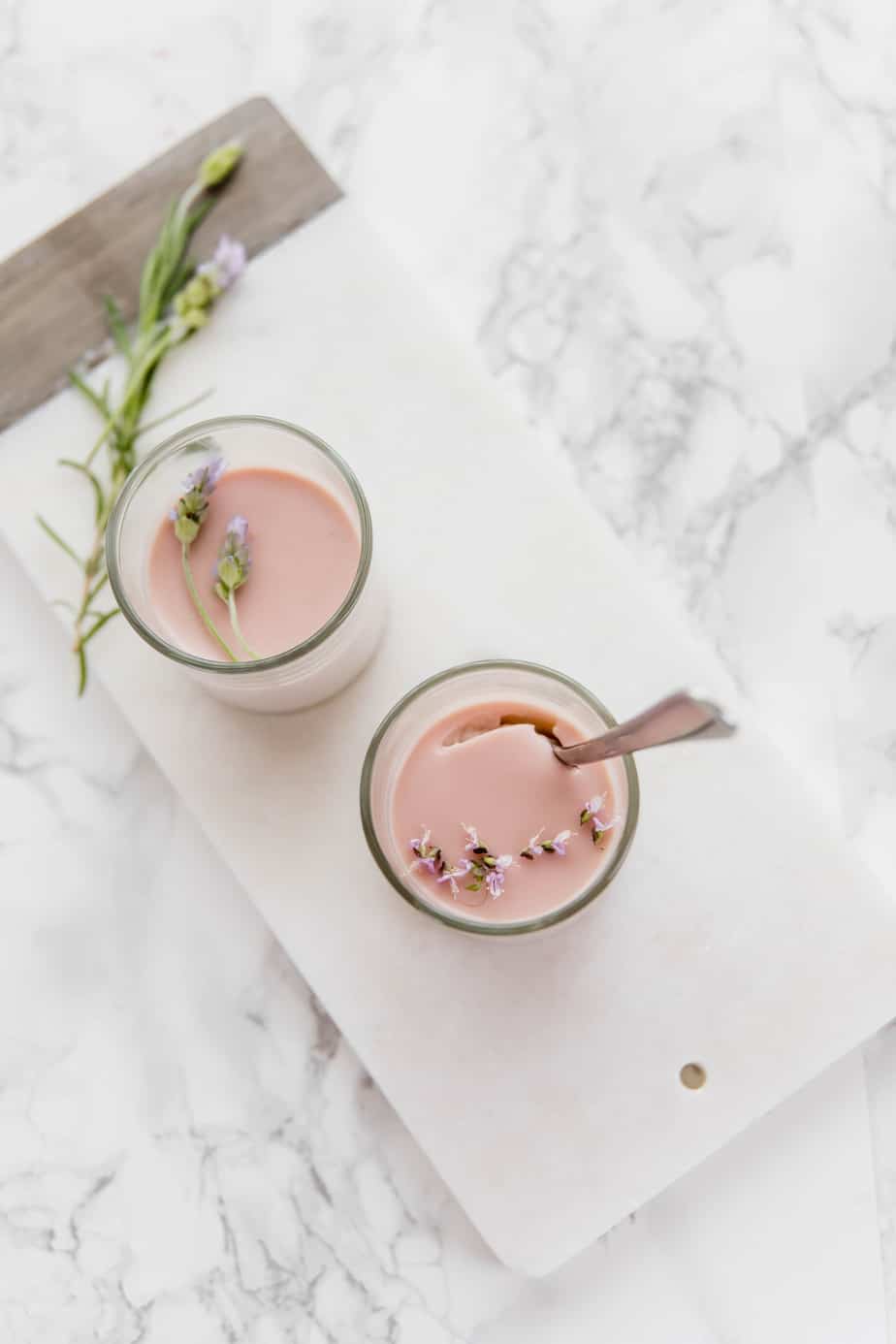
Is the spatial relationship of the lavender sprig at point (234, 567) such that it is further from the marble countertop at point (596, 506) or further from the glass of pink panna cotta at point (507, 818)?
the marble countertop at point (596, 506)

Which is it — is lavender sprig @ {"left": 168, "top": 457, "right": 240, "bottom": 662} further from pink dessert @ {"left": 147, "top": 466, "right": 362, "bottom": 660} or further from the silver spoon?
the silver spoon

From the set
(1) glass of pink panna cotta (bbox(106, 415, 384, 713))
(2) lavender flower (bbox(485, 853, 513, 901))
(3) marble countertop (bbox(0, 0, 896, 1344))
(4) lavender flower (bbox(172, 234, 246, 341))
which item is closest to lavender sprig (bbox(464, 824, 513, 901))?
(2) lavender flower (bbox(485, 853, 513, 901))

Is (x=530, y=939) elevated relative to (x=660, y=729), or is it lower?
lower

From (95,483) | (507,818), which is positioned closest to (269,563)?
(95,483)

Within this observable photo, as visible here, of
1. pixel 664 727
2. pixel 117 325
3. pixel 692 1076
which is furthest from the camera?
pixel 117 325

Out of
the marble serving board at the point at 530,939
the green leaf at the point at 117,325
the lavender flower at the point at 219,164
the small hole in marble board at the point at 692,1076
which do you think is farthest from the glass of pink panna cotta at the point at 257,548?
the small hole in marble board at the point at 692,1076

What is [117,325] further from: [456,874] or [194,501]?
[456,874]
